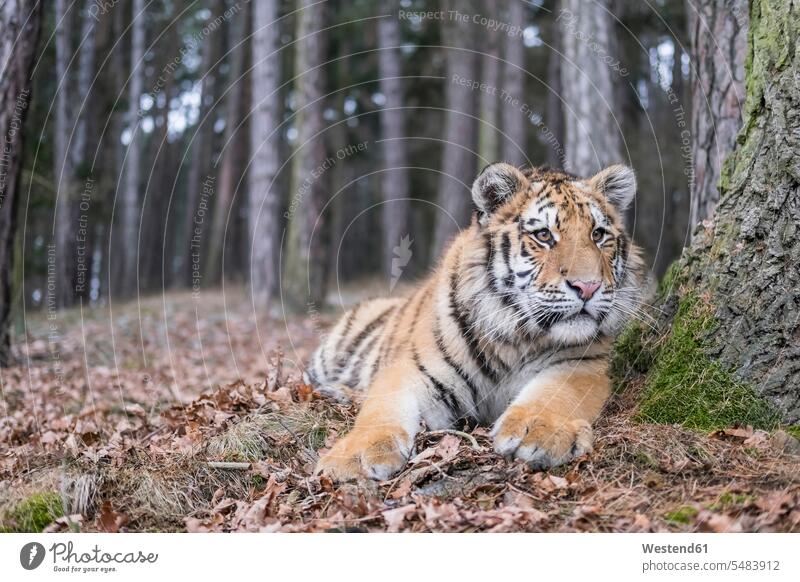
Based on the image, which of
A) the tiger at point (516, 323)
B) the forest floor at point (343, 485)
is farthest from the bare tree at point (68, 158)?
the tiger at point (516, 323)

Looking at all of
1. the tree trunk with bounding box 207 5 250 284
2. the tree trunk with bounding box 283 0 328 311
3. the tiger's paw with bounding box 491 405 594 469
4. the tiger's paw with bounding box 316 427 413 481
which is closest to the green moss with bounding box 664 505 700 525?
the tiger's paw with bounding box 491 405 594 469

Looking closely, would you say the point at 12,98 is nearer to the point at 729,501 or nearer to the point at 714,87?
the point at 714,87

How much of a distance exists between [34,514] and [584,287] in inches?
116

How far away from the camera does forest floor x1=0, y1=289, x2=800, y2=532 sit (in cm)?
307

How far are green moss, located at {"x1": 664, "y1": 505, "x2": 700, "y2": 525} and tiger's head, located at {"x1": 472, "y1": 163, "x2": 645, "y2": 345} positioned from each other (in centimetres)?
114

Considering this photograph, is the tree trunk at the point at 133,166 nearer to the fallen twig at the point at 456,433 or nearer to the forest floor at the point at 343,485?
the forest floor at the point at 343,485

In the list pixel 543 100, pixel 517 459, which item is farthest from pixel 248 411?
pixel 543 100

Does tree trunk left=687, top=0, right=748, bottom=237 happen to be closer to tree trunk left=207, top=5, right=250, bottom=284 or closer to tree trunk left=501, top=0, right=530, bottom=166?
tree trunk left=501, top=0, right=530, bottom=166

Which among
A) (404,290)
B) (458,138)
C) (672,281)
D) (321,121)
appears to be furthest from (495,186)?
(458,138)

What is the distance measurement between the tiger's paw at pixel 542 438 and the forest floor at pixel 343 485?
0.06 meters

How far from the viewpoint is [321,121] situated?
12.8 meters

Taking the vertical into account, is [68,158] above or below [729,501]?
above

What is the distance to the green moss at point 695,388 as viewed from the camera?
3619 mm
